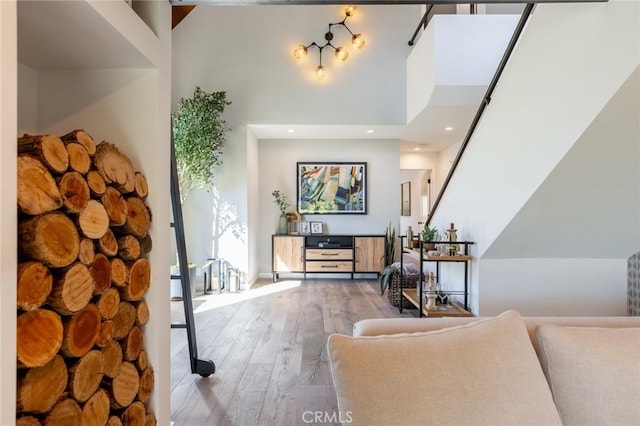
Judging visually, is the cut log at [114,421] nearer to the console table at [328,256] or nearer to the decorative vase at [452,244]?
the decorative vase at [452,244]

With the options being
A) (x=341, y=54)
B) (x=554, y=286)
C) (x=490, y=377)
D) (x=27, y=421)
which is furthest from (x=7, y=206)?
(x=341, y=54)

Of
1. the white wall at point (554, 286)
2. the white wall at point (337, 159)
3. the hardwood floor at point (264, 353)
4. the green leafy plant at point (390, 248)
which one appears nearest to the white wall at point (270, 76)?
the white wall at point (337, 159)

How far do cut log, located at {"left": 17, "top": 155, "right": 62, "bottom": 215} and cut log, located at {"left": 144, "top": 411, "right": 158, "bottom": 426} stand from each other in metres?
0.95

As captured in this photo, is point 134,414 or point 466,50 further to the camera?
point 466,50

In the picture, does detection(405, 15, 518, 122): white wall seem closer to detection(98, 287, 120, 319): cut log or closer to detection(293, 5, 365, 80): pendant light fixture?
detection(293, 5, 365, 80): pendant light fixture

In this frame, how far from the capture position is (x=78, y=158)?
3.27 feet

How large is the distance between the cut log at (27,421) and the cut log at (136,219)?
59cm

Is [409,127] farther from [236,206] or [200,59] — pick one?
[200,59]

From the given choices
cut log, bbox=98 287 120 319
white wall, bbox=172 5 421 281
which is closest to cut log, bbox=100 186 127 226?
cut log, bbox=98 287 120 319

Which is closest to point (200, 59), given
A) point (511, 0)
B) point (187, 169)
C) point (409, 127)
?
point (187, 169)

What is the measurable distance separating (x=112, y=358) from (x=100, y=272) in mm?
322

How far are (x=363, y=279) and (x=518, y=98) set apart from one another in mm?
3767

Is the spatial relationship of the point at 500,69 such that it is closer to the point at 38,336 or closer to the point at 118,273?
the point at 118,273

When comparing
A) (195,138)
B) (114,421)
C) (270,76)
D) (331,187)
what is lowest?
(114,421)
